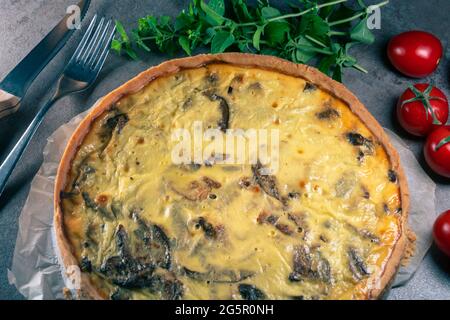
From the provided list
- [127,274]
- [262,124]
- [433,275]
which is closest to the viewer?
[127,274]

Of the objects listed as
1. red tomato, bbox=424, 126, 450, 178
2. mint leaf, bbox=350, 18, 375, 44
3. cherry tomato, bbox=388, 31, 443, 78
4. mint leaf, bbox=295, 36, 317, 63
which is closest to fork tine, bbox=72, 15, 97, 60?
mint leaf, bbox=295, 36, 317, 63

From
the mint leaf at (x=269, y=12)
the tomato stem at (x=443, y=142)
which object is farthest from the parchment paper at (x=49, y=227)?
the mint leaf at (x=269, y=12)

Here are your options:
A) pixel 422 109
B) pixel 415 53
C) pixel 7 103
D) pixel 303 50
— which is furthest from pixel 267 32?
pixel 7 103

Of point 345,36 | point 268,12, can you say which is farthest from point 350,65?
point 268,12

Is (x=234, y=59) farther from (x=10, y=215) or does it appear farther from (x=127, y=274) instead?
(x=10, y=215)

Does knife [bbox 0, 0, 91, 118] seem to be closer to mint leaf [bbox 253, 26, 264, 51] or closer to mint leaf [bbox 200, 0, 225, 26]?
mint leaf [bbox 200, 0, 225, 26]
